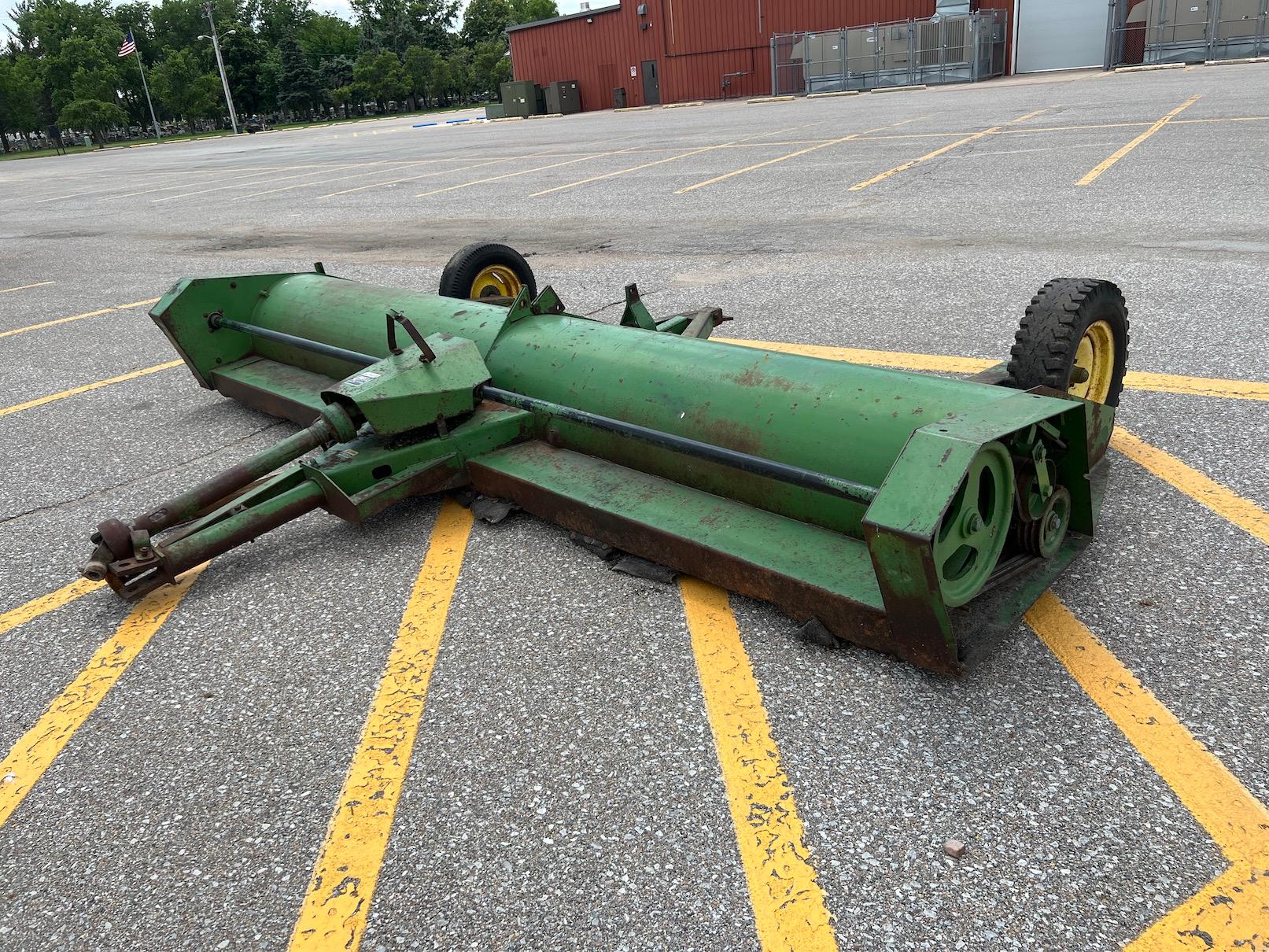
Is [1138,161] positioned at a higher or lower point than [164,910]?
higher

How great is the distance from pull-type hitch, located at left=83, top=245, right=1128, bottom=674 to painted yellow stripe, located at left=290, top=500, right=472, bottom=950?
0.51 m

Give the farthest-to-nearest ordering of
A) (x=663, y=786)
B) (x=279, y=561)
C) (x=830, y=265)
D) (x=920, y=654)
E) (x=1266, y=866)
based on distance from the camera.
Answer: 1. (x=830, y=265)
2. (x=279, y=561)
3. (x=920, y=654)
4. (x=663, y=786)
5. (x=1266, y=866)

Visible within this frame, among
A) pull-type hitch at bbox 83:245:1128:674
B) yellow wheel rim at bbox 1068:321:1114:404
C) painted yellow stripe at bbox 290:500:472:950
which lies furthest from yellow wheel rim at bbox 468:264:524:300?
yellow wheel rim at bbox 1068:321:1114:404

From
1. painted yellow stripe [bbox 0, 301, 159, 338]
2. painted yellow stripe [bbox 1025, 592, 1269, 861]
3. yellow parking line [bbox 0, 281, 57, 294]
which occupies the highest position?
yellow parking line [bbox 0, 281, 57, 294]

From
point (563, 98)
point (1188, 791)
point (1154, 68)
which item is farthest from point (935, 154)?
point (563, 98)

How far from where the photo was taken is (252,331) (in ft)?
15.5

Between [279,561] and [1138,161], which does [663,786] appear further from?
[1138,161]

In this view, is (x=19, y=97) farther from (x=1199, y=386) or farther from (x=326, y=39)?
(x=1199, y=386)

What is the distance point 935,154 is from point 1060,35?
22.6m

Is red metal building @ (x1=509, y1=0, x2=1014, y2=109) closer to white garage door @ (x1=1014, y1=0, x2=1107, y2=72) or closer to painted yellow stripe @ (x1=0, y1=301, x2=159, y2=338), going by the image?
white garage door @ (x1=1014, y1=0, x2=1107, y2=72)

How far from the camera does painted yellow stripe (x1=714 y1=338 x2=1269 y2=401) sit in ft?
13.8

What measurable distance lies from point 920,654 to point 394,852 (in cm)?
144

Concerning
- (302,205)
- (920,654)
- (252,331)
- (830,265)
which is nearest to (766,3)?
(302,205)

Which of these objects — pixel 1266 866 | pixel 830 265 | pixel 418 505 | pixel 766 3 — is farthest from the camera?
pixel 766 3
